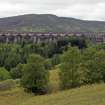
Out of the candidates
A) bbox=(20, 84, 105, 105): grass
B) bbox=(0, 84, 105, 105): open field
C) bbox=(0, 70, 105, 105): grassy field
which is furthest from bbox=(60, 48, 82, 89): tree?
bbox=(20, 84, 105, 105): grass

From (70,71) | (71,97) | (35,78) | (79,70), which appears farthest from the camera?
(79,70)

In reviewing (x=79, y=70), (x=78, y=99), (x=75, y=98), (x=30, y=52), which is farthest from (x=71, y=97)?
(x=30, y=52)

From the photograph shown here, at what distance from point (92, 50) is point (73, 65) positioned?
327 inches

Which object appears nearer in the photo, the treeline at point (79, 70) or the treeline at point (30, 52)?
the treeline at point (79, 70)

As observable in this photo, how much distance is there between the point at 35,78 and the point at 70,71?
322 inches

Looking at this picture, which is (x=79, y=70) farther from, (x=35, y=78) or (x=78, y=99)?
(x=78, y=99)

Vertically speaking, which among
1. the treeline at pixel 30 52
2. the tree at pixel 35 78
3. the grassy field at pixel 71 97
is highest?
the grassy field at pixel 71 97

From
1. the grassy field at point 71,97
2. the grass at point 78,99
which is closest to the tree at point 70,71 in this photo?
the grassy field at point 71,97

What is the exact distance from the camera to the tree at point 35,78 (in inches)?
2992

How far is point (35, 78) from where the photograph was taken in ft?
252

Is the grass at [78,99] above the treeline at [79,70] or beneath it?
above

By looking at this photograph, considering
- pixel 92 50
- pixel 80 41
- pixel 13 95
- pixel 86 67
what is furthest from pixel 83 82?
→ pixel 80 41

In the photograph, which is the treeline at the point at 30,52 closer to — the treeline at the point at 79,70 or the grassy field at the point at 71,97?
the treeline at the point at 79,70

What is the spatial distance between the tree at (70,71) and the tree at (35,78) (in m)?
4.08
